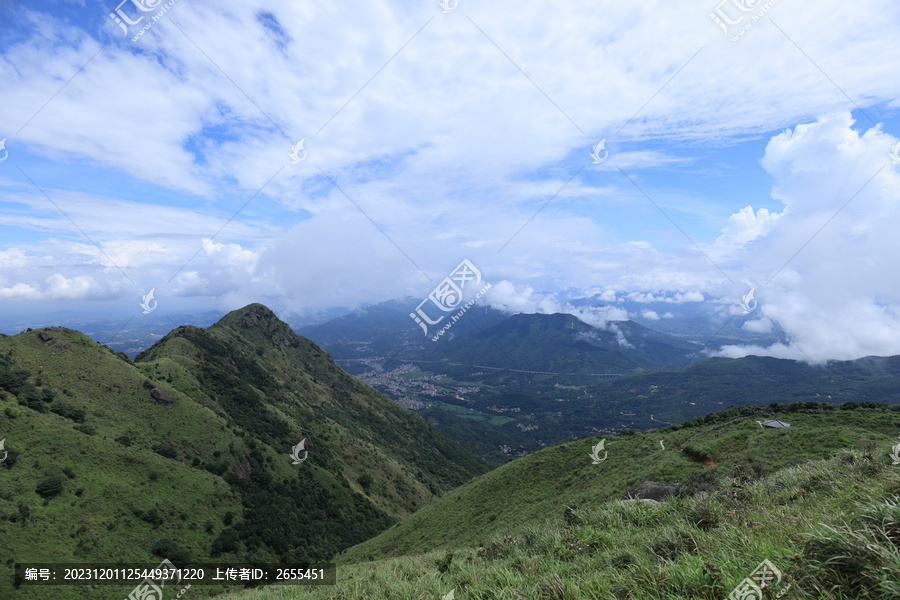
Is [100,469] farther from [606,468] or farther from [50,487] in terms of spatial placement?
[606,468]

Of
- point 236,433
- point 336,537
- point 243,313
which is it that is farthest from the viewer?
point 243,313

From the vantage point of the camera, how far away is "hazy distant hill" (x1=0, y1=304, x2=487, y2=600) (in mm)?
32750

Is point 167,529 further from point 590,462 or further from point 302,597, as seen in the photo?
point 590,462

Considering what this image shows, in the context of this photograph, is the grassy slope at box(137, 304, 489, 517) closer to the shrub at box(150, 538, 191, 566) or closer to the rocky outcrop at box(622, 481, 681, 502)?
the shrub at box(150, 538, 191, 566)

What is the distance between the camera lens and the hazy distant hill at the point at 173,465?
3275 cm

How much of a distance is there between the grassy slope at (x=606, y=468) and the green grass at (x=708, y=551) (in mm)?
16456

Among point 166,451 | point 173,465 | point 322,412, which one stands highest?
point 322,412

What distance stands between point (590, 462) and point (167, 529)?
171 feet

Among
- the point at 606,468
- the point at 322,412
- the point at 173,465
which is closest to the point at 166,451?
the point at 173,465

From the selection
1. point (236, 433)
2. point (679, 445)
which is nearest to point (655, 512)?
point (679, 445)

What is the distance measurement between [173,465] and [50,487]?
1496cm

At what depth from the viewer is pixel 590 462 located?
38906mm

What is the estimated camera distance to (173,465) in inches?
1852

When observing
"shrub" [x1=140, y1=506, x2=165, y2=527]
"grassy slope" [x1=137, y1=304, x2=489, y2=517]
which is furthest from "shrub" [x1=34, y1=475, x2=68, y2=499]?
"grassy slope" [x1=137, y1=304, x2=489, y2=517]
